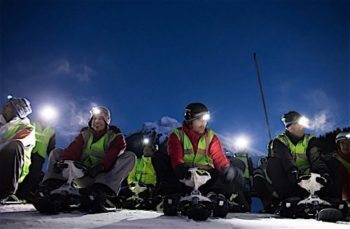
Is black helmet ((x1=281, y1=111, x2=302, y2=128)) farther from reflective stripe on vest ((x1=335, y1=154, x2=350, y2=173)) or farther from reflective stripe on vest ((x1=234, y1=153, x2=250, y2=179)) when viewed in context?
reflective stripe on vest ((x1=234, y1=153, x2=250, y2=179))

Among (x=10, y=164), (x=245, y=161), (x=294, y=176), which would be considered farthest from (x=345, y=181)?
(x=10, y=164)

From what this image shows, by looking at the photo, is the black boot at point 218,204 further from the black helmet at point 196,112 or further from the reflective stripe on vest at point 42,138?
the reflective stripe on vest at point 42,138

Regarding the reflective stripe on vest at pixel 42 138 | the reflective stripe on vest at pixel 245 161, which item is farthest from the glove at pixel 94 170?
the reflective stripe on vest at pixel 245 161

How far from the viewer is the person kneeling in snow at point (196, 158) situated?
3410mm

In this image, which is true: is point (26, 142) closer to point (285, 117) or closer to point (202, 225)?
point (202, 225)

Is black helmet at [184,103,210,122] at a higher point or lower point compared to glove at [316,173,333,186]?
higher

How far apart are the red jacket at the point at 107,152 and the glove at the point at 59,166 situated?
165mm

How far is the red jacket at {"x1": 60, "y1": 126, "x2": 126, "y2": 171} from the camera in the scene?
11.4ft

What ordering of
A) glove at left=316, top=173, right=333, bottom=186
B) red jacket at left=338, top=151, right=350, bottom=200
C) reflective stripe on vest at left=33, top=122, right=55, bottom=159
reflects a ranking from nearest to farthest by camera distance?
glove at left=316, top=173, right=333, bottom=186
red jacket at left=338, top=151, right=350, bottom=200
reflective stripe on vest at left=33, top=122, right=55, bottom=159

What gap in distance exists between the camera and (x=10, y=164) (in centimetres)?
332

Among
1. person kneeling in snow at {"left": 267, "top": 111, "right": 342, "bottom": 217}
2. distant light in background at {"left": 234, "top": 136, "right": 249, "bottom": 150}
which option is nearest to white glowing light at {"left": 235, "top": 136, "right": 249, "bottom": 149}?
distant light in background at {"left": 234, "top": 136, "right": 249, "bottom": 150}

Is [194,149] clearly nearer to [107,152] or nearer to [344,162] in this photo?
[107,152]

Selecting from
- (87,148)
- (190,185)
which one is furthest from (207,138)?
(87,148)

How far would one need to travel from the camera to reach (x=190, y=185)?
327 centimetres
